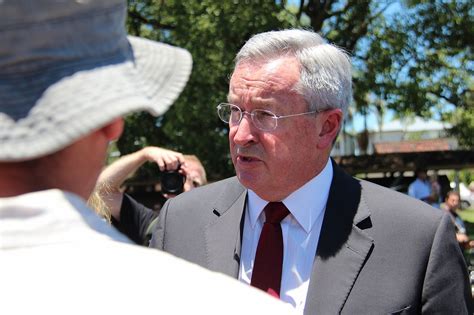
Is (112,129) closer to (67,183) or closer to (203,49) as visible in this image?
(67,183)

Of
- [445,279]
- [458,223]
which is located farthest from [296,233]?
[458,223]

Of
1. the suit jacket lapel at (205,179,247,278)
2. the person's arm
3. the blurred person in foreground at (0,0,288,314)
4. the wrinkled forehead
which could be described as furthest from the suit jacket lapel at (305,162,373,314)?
the person's arm

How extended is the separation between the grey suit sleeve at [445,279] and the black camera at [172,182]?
97.6 inches

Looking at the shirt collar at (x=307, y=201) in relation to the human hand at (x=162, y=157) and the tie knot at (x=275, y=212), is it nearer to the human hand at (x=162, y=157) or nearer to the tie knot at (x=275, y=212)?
the tie knot at (x=275, y=212)

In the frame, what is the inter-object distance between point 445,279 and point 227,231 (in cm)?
78

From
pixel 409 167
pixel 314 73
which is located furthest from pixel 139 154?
pixel 409 167

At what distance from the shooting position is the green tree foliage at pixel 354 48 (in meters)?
14.6

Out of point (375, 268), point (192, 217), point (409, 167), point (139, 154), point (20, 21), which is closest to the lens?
point (20, 21)

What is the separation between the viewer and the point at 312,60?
8.48 feet

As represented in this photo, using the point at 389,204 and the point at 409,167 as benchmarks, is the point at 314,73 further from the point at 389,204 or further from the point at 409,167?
the point at 409,167

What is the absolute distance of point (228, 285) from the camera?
0.95 metres

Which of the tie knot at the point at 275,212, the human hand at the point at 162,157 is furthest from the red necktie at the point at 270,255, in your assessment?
the human hand at the point at 162,157

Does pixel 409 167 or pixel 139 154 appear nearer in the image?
pixel 139 154

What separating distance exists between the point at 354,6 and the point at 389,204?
14.4 m
